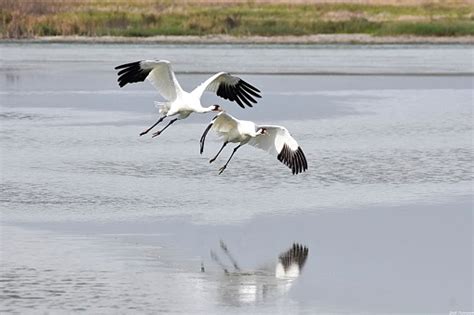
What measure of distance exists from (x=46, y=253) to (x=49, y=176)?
3.94m

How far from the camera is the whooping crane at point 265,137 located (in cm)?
1231

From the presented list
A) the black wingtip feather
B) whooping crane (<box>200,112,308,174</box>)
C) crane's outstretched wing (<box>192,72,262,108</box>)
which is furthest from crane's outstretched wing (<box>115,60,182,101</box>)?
whooping crane (<box>200,112,308,174</box>)

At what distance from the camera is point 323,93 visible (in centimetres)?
2425

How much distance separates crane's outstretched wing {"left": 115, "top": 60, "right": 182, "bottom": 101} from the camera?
12.5 metres

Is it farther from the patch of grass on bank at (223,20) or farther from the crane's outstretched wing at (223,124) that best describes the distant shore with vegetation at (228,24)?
the crane's outstretched wing at (223,124)

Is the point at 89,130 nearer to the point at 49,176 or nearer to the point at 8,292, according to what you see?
the point at 49,176

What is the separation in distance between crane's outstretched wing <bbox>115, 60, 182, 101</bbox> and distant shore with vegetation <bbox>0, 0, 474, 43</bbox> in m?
27.7

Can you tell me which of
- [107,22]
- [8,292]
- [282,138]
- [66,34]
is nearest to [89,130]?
[282,138]

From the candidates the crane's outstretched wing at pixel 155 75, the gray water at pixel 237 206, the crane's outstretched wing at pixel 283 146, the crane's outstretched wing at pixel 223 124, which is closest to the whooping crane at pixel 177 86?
the crane's outstretched wing at pixel 155 75

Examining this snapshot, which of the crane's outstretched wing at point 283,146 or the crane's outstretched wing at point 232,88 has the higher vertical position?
the crane's outstretched wing at point 232,88

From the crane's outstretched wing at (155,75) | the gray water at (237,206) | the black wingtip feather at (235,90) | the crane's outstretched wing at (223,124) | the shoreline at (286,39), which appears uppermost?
the crane's outstretched wing at (155,75)

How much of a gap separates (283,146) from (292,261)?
3.07m

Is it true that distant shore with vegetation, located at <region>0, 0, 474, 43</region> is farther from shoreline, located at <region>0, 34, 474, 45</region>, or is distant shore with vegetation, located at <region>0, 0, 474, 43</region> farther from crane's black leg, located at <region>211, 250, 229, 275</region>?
crane's black leg, located at <region>211, 250, 229, 275</region>

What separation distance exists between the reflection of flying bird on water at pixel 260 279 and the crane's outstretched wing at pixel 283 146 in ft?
8.33
